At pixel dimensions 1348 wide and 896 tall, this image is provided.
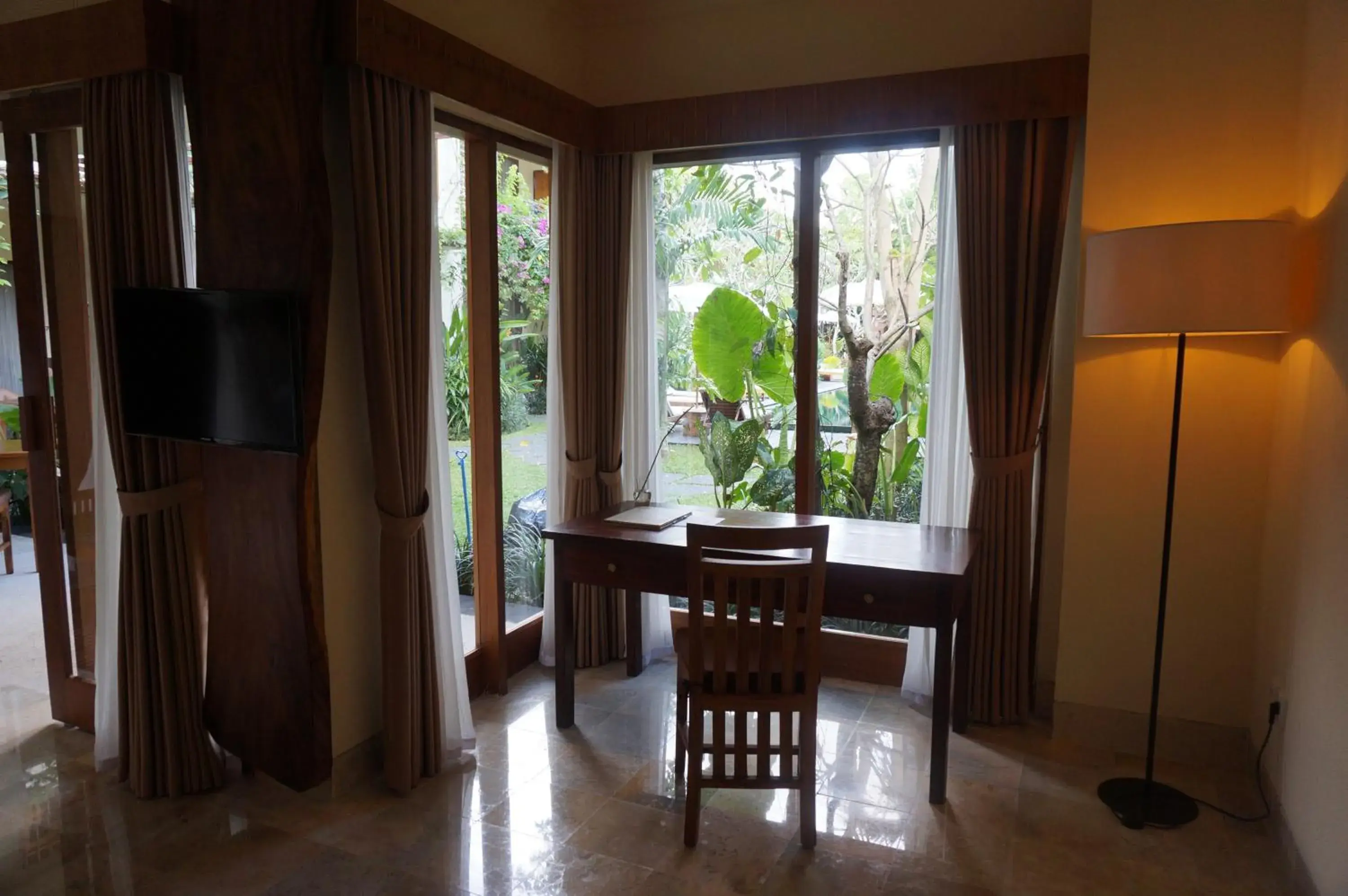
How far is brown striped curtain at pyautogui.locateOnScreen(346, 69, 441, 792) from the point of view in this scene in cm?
260

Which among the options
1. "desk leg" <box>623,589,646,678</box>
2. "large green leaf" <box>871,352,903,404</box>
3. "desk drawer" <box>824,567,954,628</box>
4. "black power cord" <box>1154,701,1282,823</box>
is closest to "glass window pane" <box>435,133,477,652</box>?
"desk leg" <box>623,589,646,678</box>

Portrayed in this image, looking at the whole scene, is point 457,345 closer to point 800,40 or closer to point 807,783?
point 800,40

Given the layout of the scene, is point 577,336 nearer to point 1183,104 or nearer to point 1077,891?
point 1183,104

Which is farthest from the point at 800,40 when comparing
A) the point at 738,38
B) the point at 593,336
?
the point at 593,336

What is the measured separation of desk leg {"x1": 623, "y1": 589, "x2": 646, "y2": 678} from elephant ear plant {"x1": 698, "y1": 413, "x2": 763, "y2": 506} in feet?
1.97

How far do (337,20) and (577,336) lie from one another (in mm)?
1588

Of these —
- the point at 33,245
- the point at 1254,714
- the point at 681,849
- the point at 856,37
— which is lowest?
the point at 681,849

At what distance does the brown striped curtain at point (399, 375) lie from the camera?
103 inches

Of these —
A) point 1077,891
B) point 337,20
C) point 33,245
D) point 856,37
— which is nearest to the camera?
point 1077,891

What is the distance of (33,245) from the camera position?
3.03 metres

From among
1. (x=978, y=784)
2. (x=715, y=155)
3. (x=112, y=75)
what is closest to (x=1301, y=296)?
Result: (x=978, y=784)

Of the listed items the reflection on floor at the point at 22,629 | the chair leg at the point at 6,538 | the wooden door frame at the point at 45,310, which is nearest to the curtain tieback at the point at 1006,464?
the wooden door frame at the point at 45,310

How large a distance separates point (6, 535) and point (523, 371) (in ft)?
11.5

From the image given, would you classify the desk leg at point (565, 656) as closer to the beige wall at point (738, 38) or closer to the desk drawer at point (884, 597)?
the desk drawer at point (884, 597)
